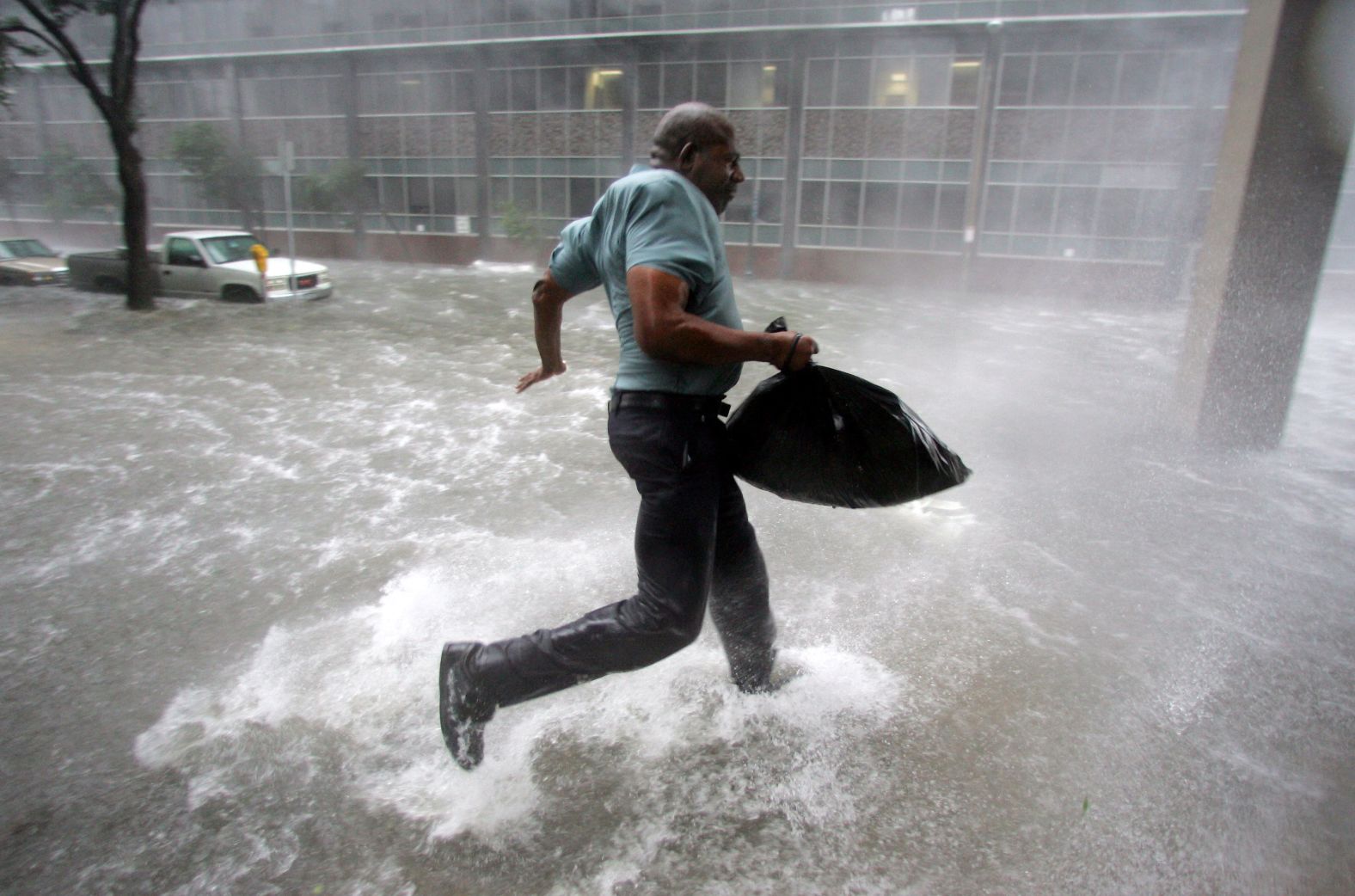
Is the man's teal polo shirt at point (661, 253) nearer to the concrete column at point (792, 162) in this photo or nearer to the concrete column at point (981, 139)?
the concrete column at point (981, 139)

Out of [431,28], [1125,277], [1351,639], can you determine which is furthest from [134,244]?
[1125,277]

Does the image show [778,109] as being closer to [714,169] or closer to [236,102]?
[236,102]

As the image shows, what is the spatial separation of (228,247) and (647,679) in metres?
12.1

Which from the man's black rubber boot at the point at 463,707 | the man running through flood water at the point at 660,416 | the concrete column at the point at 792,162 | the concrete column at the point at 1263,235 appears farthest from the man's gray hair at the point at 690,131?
the concrete column at the point at 792,162

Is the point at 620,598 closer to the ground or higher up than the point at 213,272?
closer to the ground

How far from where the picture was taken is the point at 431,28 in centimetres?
1861

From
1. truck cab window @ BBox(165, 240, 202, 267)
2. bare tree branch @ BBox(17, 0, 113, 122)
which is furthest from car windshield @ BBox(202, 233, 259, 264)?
bare tree branch @ BBox(17, 0, 113, 122)

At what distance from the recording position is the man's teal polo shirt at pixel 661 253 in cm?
159

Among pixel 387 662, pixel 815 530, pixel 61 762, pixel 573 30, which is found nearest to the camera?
pixel 61 762

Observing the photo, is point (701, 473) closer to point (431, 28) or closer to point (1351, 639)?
point (1351, 639)

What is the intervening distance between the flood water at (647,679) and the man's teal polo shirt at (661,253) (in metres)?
0.93

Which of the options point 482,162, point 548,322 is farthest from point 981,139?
point 548,322

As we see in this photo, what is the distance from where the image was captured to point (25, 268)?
13.0 m

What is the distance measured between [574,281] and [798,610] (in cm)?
139
